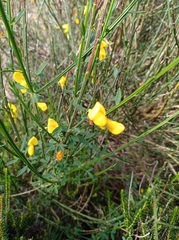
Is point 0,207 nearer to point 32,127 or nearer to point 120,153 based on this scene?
point 32,127

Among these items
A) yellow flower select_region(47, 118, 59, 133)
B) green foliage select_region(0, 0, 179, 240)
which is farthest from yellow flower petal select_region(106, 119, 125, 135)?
yellow flower select_region(47, 118, 59, 133)

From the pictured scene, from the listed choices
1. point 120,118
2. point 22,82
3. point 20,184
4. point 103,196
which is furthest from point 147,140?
point 22,82

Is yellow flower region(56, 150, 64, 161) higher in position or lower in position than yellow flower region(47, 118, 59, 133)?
lower

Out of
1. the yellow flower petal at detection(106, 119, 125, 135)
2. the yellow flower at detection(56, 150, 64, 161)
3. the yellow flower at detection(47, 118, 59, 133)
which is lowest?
the yellow flower petal at detection(106, 119, 125, 135)

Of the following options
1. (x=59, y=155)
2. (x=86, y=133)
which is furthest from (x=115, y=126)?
(x=59, y=155)

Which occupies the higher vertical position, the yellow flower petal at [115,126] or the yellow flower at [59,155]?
the yellow flower at [59,155]

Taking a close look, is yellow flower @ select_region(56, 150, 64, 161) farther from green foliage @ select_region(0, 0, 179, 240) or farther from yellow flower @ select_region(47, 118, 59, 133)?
yellow flower @ select_region(47, 118, 59, 133)

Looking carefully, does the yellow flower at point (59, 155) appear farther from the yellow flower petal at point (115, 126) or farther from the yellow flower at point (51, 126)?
the yellow flower petal at point (115, 126)

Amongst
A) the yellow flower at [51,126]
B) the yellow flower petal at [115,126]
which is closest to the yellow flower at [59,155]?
the yellow flower at [51,126]
